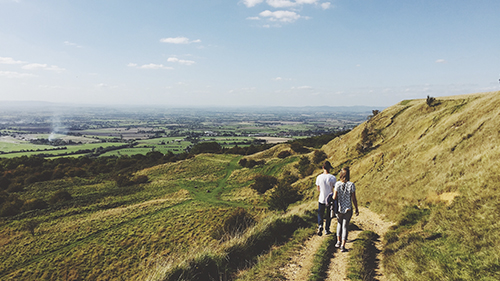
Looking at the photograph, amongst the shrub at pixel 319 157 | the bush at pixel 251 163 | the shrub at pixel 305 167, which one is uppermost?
the shrub at pixel 319 157

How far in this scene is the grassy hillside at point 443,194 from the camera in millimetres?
6070

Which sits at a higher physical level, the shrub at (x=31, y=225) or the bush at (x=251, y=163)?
the bush at (x=251, y=163)

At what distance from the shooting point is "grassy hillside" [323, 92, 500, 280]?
6.07 meters

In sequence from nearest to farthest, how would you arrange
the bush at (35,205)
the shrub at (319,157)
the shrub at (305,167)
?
the shrub at (305,167) → the bush at (35,205) → the shrub at (319,157)

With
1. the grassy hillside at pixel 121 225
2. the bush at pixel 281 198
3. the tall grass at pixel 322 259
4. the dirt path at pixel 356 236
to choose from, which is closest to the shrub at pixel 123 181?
the grassy hillside at pixel 121 225

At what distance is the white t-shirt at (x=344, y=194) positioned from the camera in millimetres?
8047

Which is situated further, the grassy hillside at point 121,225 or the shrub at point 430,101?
the shrub at point 430,101

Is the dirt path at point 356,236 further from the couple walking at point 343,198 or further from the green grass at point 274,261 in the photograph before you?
the green grass at point 274,261

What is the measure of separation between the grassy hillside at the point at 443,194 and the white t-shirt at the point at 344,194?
6.38ft

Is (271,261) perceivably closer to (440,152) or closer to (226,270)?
(226,270)

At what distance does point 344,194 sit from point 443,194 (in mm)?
6320

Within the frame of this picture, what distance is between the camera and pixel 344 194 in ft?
26.7

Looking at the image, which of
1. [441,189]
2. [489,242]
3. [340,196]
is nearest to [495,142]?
[441,189]

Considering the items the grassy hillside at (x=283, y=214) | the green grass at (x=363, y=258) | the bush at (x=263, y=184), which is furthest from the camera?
the bush at (x=263, y=184)
